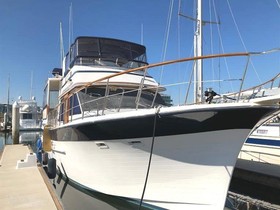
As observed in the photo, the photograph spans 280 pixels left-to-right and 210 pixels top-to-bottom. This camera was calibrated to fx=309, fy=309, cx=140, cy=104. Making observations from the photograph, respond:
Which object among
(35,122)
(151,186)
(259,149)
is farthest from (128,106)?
(35,122)

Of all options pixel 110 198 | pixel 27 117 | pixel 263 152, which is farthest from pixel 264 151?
pixel 27 117

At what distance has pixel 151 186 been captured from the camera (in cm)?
578

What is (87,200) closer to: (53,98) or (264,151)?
(264,151)

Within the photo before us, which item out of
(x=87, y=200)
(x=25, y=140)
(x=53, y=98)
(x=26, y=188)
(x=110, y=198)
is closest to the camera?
(x=110, y=198)

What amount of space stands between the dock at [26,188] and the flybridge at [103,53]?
350 cm

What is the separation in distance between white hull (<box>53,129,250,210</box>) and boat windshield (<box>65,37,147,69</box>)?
4020 mm

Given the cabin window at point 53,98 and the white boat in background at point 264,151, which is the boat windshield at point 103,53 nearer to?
the cabin window at point 53,98

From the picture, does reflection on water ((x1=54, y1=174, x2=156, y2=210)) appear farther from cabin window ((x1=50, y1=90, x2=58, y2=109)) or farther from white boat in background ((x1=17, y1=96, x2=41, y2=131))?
white boat in background ((x1=17, y1=96, x2=41, y2=131))

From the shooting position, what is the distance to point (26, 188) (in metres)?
7.18

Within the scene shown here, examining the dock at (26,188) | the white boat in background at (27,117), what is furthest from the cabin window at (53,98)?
the white boat in background at (27,117)

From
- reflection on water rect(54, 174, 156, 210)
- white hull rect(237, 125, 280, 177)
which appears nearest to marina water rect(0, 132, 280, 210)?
reflection on water rect(54, 174, 156, 210)

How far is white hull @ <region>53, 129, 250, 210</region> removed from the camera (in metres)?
5.28

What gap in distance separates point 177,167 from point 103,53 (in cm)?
538

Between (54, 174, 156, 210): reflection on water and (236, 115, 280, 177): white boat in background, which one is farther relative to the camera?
(236, 115, 280, 177): white boat in background
